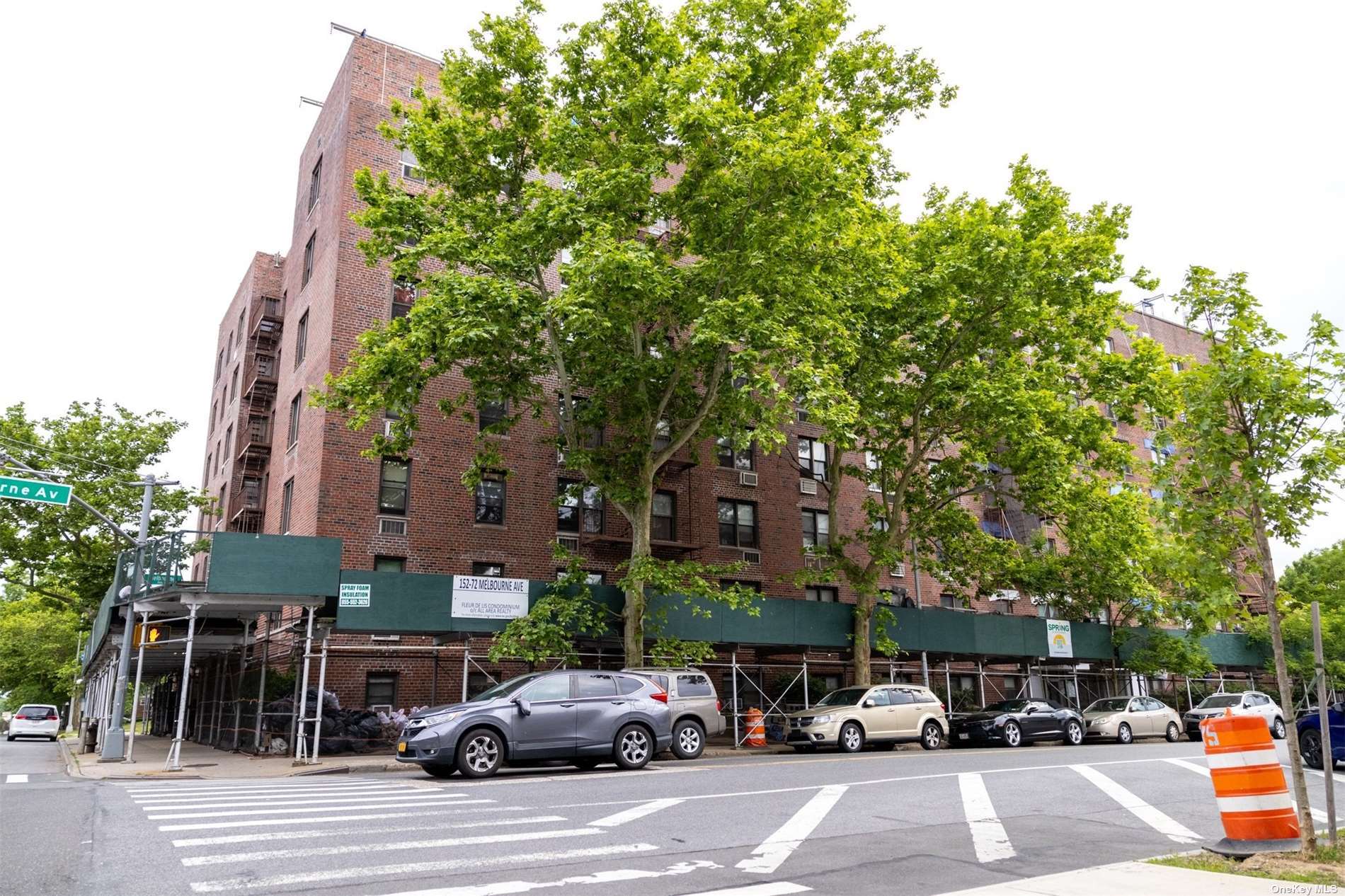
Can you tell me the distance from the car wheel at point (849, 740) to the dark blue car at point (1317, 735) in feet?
27.9

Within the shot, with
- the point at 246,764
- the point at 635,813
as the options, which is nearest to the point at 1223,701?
the point at 635,813

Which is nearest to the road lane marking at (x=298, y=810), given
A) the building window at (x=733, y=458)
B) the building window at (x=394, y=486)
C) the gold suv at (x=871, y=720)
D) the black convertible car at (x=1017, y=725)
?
the gold suv at (x=871, y=720)

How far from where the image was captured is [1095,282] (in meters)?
25.0

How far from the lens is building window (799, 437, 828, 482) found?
34500 mm

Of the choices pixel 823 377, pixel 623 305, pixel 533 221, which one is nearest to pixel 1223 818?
pixel 823 377

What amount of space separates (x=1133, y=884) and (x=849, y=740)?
15379 mm

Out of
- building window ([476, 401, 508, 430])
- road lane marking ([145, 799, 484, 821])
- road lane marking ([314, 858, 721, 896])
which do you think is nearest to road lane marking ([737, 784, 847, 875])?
road lane marking ([314, 858, 721, 896])

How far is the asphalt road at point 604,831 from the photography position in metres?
6.83

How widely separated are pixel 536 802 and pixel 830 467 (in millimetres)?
18750

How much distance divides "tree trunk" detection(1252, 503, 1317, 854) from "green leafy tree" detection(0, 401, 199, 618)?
114 ft

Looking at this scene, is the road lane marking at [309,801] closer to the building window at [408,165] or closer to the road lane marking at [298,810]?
the road lane marking at [298,810]

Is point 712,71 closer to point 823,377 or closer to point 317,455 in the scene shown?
point 823,377

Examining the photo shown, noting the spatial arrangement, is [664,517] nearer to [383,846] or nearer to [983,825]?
[983,825]

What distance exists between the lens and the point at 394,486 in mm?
26203
